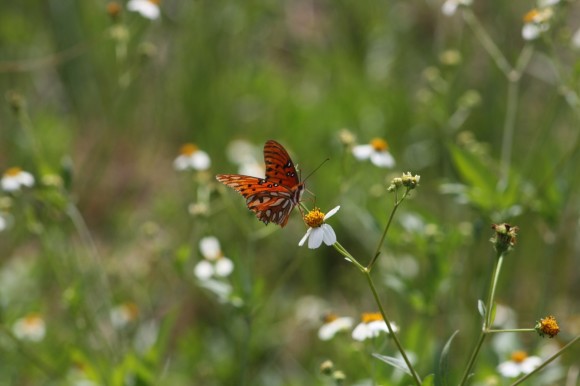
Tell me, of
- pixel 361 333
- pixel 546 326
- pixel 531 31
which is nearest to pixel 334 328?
pixel 361 333

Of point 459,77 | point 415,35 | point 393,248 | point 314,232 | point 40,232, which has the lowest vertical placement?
point 314,232

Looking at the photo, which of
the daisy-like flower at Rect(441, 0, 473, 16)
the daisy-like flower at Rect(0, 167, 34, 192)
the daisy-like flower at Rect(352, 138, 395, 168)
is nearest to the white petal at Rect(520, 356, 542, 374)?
the daisy-like flower at Rect(352, 138, 395, 168)

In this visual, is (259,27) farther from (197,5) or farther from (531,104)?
(531,104)

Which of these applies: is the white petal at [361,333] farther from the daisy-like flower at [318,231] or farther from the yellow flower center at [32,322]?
the yellow flower center at [32,322]

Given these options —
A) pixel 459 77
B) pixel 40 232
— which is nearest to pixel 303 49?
pixel 459 77

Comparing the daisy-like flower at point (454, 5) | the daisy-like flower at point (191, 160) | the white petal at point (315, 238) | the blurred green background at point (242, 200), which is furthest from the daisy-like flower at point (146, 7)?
the white petal at point (315, 238)
